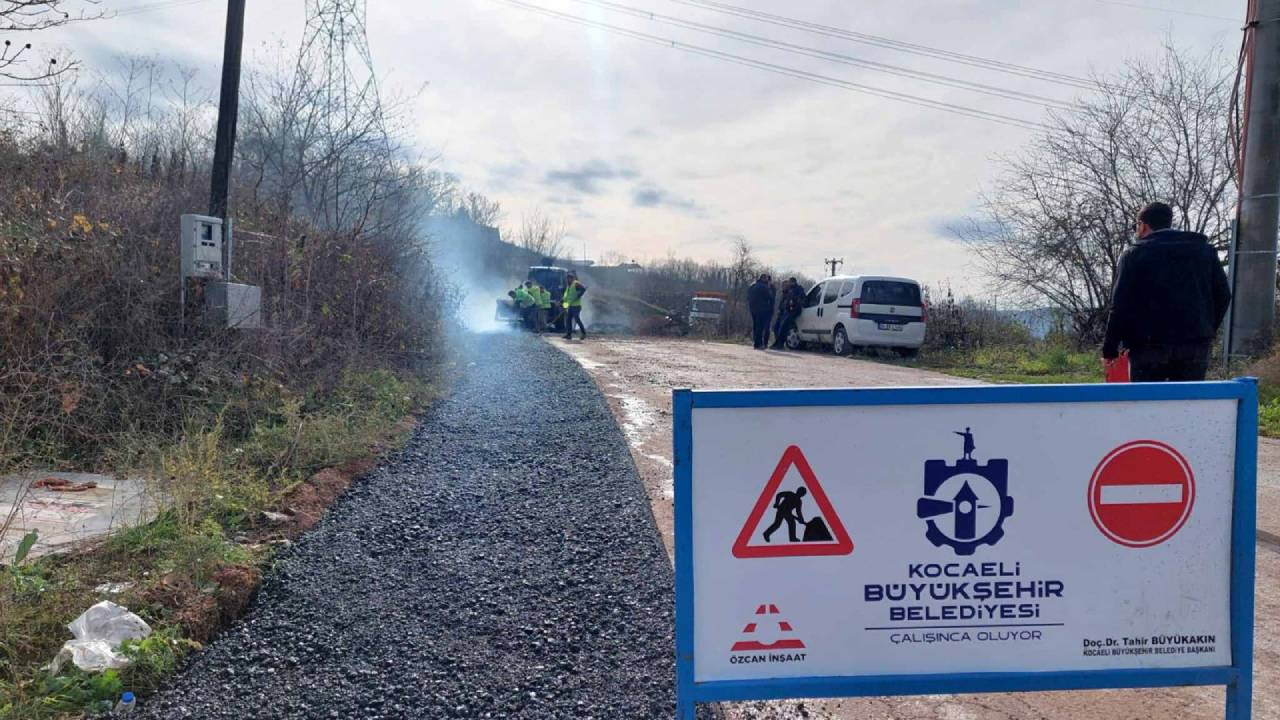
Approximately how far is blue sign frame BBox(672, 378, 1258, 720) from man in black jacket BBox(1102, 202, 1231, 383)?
10.5 feet

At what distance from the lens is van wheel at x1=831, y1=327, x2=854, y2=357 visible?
18922 mm

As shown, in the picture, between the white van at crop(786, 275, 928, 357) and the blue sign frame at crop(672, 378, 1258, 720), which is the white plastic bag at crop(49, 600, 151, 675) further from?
the white van at crop(786, 275, 928, 357)

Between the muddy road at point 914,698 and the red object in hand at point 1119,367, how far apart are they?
46.9 inches

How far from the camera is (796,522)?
99.3 inches

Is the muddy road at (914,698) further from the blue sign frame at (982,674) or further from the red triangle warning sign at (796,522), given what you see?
the red triangle warning sign at (796,522)

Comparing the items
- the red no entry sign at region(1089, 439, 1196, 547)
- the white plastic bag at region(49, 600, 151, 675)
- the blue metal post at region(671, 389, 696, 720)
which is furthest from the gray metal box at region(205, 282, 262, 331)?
the red no entry sign at region(1089, 439, 1196, 547)

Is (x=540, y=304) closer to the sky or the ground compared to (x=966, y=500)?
closer to the sky

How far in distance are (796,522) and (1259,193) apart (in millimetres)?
13043

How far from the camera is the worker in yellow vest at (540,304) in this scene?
24141mm

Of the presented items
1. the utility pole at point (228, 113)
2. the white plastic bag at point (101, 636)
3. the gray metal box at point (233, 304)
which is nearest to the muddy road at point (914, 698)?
the white plastic bag at point (101, 636)

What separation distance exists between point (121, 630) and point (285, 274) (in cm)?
644

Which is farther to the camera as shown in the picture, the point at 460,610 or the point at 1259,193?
the point at 1259,193

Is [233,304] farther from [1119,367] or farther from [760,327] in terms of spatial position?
[760,327]

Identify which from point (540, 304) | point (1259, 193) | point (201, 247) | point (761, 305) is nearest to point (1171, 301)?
point (201, 247)
